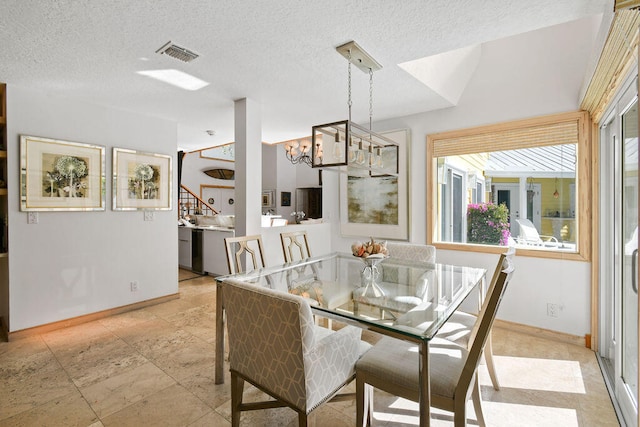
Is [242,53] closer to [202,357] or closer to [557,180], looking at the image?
[202,357]

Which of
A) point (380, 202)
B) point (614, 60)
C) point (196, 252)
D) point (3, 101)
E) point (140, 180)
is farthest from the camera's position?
point (196, 252)

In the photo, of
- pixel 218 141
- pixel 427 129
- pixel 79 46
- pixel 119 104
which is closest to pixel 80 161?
pixel 119 104

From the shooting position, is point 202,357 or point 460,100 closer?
point 202,357

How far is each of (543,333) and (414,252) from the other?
4.61 feet

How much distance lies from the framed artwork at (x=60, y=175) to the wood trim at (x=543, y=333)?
14.4 ft

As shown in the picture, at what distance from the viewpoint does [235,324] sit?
1.51m

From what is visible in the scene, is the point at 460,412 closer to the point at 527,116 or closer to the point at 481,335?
the point at 481,335

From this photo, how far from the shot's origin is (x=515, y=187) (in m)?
3.32

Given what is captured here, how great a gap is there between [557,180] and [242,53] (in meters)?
3.04

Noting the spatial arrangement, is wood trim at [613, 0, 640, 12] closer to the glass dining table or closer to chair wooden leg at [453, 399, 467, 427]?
the glass dining table

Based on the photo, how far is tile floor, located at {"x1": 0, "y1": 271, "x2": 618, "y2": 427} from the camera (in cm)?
184

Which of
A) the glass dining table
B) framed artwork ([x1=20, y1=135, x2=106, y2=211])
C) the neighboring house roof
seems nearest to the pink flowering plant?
the neighboring house roof

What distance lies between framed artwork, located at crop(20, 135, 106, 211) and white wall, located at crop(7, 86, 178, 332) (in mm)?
58

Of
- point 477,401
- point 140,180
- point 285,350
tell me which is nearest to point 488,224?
point 477,401
